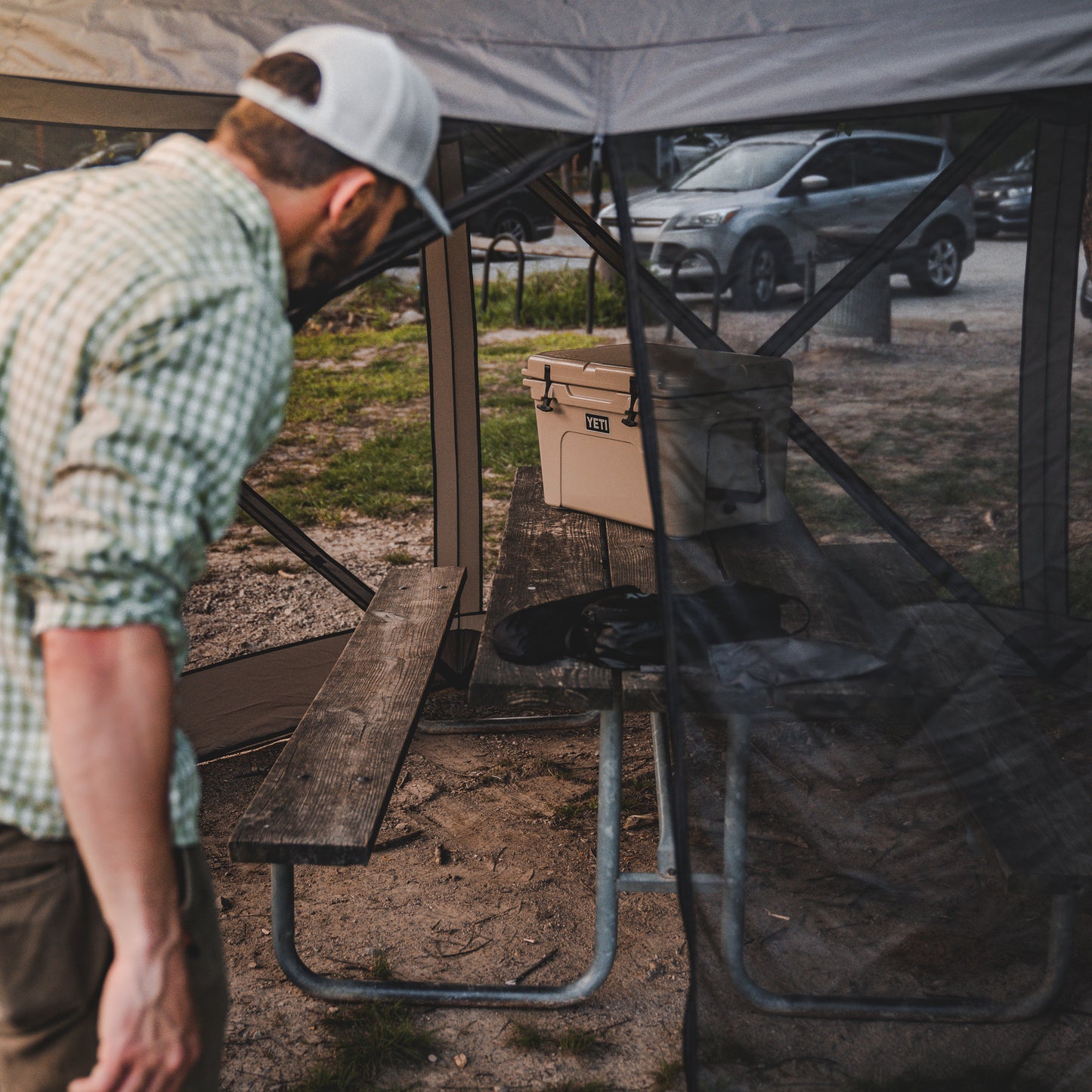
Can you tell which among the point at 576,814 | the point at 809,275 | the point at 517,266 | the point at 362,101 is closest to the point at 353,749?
the point at 576,814

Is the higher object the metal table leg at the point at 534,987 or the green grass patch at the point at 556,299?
the green grass patch at the point at 556,299

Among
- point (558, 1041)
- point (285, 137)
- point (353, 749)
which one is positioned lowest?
point (558, 1041)

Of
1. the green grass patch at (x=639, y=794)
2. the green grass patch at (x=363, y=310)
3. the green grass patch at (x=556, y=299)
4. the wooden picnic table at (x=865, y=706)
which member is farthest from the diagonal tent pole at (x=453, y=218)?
the green grass patch at (x=363, y=310)

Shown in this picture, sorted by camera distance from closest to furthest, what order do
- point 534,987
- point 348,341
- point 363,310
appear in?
Answer: point 534,987 → point 348,341 → point 363,310

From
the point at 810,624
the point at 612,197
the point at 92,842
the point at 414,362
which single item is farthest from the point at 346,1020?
the point at 414,362

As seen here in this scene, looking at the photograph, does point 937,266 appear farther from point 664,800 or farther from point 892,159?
point 664,800

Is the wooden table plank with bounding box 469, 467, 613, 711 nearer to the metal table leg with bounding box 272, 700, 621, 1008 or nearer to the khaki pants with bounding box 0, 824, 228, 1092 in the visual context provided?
the metal table leg with bounding box 272, 700, 621, 1008

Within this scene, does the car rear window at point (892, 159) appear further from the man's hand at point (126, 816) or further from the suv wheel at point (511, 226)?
the man's hand at point (126, 816)

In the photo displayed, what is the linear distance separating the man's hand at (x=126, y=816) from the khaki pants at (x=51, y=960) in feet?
0.43

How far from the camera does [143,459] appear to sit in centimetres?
91

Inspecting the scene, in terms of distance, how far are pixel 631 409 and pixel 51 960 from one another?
169cm

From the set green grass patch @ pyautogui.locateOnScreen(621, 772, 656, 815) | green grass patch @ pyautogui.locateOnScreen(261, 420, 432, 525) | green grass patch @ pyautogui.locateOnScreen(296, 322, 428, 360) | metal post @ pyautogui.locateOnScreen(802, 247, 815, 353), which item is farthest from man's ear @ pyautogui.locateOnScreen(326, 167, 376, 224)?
green grass patch @ pyautogui.locateOnScreen(296, 322, 428, 360)

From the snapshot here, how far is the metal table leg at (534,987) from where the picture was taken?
2186 mm

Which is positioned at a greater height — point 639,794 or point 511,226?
point 511,226
